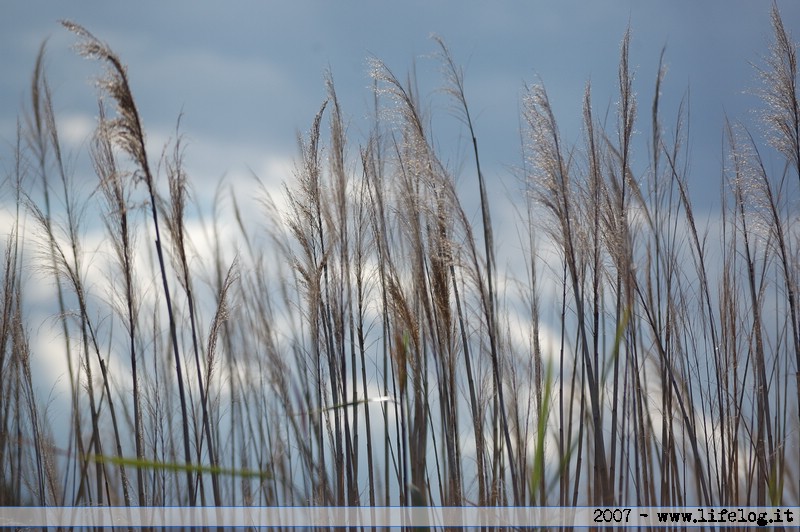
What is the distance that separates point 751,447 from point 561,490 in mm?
781

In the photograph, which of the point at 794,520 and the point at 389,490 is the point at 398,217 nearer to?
the point at 389,490

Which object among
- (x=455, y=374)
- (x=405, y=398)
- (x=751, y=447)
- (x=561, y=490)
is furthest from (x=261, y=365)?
(x=751, y=447)

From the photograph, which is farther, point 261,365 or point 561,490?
point 261,365

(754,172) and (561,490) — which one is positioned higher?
(754,172)

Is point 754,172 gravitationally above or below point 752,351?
above

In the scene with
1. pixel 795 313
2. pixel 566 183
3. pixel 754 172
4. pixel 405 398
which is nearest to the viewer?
pixel 566 183

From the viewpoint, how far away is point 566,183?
2.19 meters

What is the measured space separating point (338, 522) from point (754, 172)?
201 centimetres

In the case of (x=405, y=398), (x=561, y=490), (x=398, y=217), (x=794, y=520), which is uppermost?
(x=398, y=217)

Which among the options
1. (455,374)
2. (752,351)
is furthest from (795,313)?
(455,374)

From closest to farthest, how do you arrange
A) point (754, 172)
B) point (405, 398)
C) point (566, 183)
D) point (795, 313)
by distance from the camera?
point (566, 183), point (405, 398), point (795, 313), point (754, 172)

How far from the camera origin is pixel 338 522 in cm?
233

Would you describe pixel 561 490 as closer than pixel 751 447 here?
Yes

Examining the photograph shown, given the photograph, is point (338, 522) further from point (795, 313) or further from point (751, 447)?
point (795, 313)
